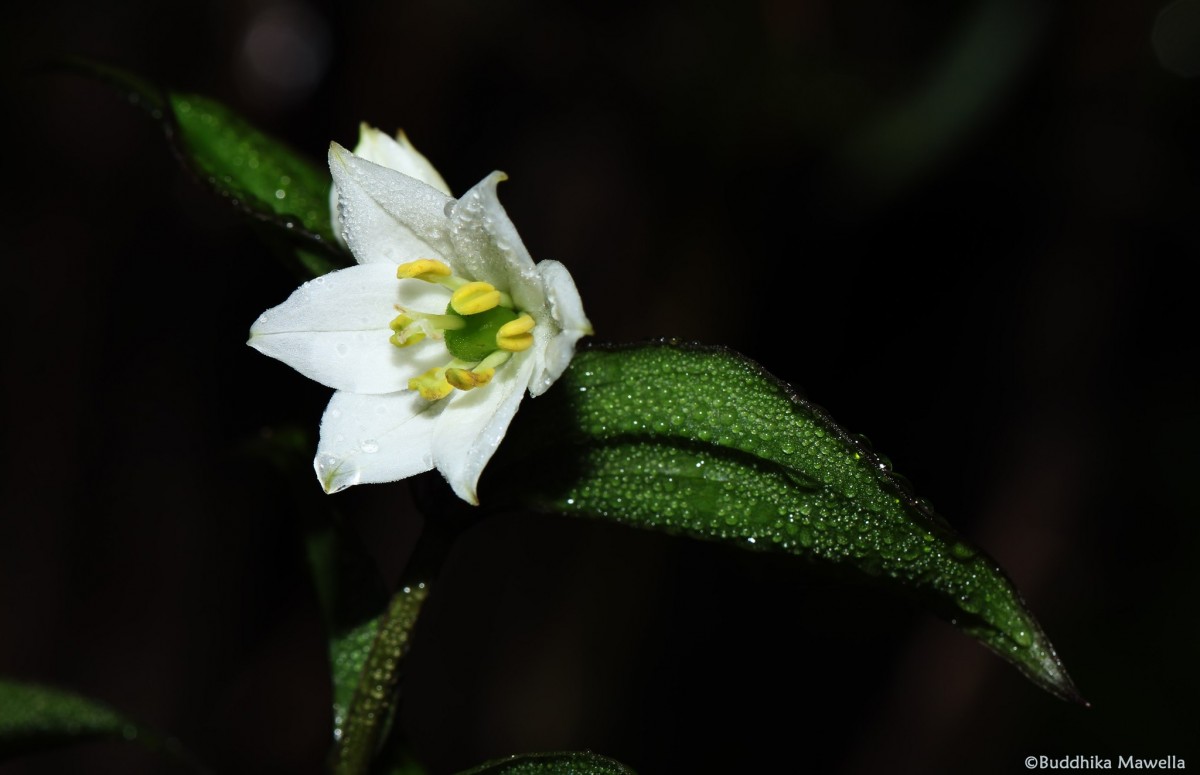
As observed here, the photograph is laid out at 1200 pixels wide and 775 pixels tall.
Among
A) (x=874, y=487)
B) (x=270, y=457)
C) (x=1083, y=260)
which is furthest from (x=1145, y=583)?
A: (x=270, y=457)

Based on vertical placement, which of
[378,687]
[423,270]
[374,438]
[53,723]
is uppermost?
[423,270]

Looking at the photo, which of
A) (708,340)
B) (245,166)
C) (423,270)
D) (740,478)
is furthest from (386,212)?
(708,340)

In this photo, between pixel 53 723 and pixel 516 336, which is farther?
pixel 53 723

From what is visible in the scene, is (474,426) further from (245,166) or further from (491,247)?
(245,166)

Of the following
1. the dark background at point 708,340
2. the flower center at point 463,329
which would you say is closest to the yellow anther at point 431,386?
the flower center at point 463,329

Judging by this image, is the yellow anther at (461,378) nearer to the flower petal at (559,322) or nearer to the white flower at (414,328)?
the white flower at (414,328)

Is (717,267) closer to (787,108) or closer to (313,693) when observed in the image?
(787,108)
